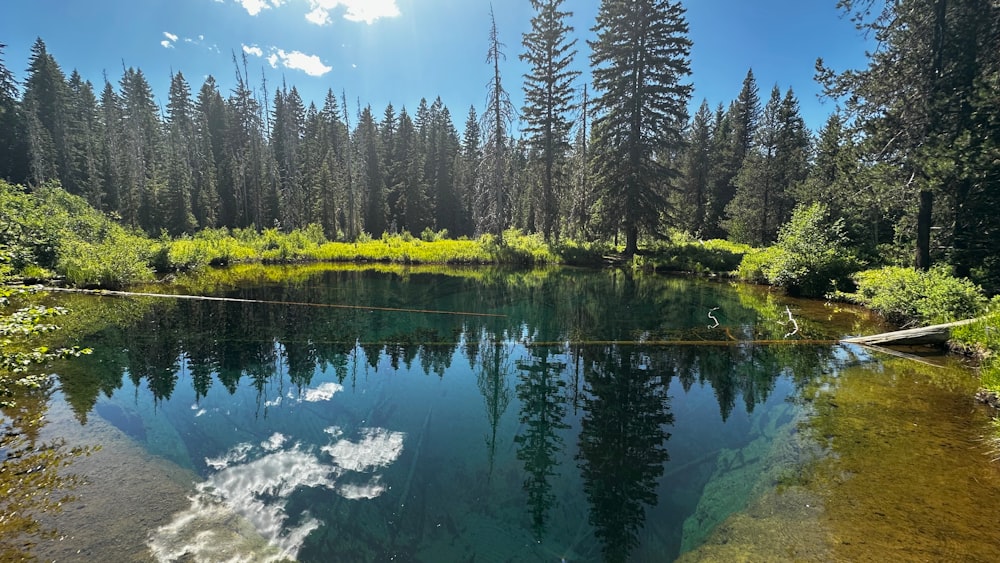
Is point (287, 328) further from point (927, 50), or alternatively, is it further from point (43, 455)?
Result: point (927, 50)

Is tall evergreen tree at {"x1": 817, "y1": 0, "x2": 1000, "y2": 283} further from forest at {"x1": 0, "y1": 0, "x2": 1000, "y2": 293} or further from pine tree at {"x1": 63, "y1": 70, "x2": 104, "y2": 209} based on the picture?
pine tree at {"x1": 63, "y1": 70, "x2": 104, "y2": 209}

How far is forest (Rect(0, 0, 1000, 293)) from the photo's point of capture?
49.2 ft

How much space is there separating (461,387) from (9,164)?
63081 mm

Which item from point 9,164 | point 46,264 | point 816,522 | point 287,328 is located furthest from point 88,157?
point 816,522

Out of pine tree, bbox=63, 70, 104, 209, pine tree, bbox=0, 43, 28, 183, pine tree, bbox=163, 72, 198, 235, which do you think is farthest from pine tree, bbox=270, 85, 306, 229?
pine tree, bbox=0, 43, 28, 183

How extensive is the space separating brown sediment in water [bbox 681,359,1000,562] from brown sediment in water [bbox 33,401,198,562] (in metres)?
5.40

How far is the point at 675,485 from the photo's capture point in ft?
17.4

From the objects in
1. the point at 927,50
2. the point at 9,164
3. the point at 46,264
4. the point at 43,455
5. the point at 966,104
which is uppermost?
the point at 9,164

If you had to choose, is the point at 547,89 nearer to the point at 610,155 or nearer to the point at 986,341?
the point at 610,155

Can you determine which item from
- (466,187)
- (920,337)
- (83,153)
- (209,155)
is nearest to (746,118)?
(466,187)

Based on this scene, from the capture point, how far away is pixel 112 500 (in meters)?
4.61

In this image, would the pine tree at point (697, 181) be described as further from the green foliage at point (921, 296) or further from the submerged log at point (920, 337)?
the submerged log at point (920, 337)

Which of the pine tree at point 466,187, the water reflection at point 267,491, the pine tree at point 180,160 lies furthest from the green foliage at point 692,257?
the pine tree at point 180,160

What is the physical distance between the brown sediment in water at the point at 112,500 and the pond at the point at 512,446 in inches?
1.0
